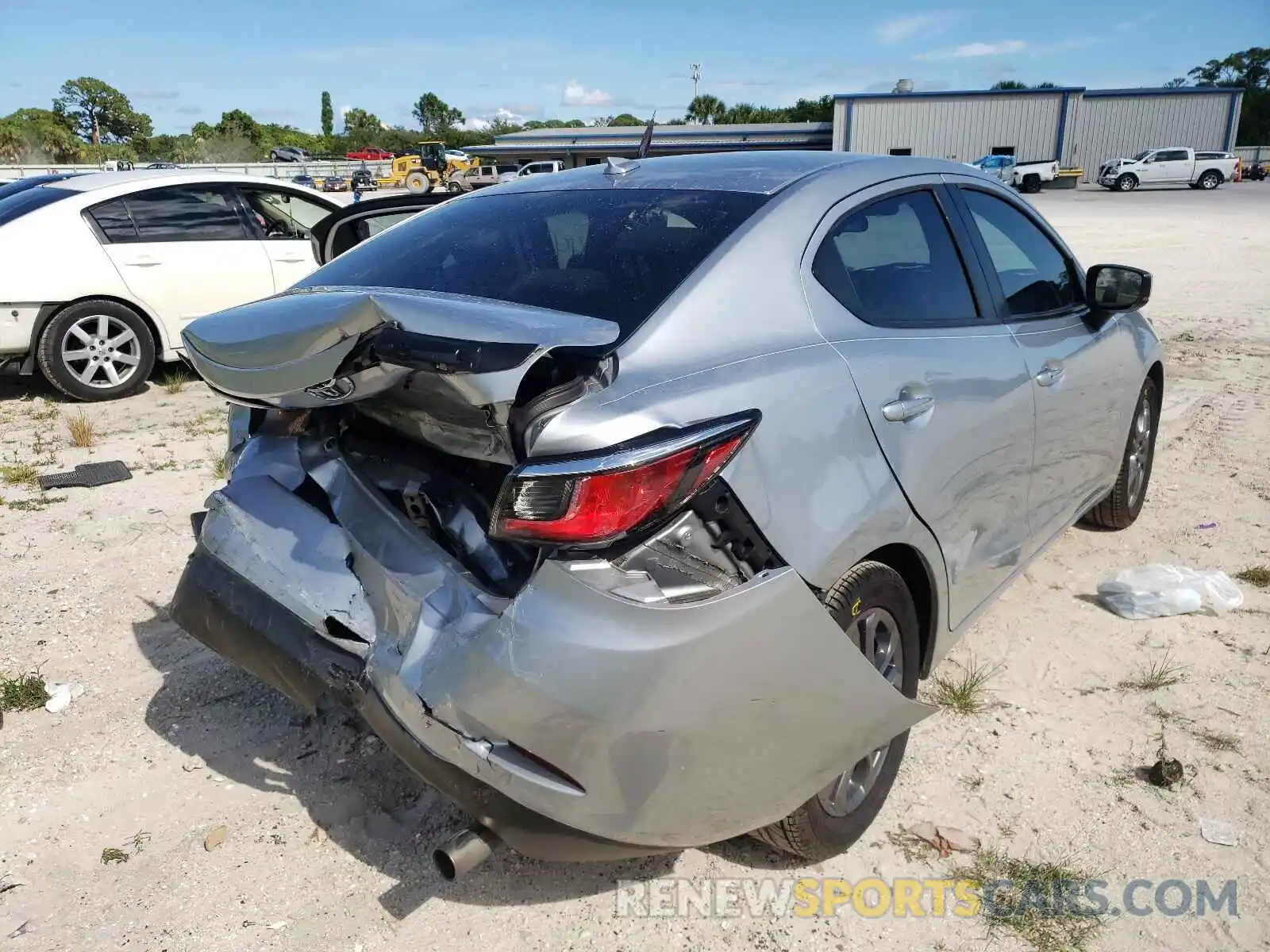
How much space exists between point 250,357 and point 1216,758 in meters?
3.00

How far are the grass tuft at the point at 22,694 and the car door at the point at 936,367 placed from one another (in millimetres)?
2907

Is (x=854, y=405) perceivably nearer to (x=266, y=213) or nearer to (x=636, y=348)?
(x=636, y=348)

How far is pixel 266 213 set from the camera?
808 cm

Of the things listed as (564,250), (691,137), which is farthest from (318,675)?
(691,137)

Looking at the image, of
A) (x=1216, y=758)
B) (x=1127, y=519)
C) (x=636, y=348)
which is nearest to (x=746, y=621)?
(x=636, y=348)

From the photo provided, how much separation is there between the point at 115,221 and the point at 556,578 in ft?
23.0

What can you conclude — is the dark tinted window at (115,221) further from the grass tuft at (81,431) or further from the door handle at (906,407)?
the door handle at (906,407)

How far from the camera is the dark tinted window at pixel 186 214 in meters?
7.38

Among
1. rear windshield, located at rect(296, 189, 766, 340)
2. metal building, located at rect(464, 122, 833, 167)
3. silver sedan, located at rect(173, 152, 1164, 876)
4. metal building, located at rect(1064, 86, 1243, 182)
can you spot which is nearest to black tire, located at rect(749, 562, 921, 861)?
silver sedan, located at rect(173, 152, 1164, 876)

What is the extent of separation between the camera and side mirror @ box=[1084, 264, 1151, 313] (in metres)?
3.59

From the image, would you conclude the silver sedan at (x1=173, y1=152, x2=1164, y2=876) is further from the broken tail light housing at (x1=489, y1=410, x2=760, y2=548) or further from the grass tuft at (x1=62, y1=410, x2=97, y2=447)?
the grass tuft at (x1=62, y1=410, x2=97, y2=447)

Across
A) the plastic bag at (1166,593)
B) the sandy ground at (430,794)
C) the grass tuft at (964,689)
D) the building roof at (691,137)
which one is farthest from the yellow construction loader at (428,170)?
the grass tuft at (964,689)

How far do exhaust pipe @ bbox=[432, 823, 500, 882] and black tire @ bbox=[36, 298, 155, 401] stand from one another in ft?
21.6

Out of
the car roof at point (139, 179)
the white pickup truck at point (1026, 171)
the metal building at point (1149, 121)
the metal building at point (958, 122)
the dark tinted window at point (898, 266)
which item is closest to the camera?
the dark tinted window at point (898, 266)
